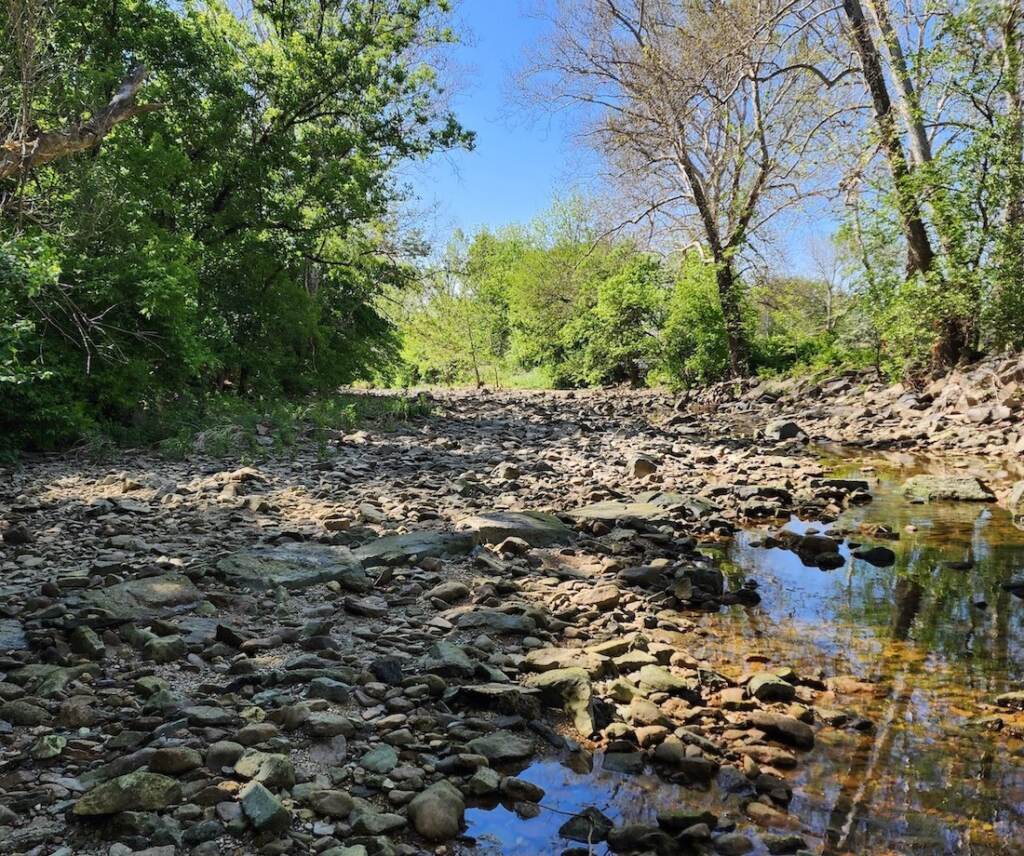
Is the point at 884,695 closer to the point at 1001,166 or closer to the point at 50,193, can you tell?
the point at 50,193

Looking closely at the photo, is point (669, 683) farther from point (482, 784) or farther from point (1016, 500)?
point (1016, 500)

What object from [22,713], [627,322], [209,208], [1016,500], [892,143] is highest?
[892,143]

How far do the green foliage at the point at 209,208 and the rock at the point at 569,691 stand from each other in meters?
6.05

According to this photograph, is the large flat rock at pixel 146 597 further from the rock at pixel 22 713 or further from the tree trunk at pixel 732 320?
the tree trunk at pixel 732 320

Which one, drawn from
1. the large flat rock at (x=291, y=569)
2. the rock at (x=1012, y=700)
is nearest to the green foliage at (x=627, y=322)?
the large flat rock at (x=291, y=569)

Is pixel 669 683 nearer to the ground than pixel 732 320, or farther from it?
nearer to the ground

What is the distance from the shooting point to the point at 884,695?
3721 millimetres

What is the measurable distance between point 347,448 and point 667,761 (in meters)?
8.61

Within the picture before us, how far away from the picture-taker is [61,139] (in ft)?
22.1

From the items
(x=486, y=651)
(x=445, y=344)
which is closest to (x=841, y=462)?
(x=486, y=651)

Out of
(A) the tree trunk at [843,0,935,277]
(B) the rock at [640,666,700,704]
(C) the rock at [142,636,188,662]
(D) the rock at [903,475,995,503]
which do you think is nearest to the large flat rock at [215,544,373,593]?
(C) the rock at [142,636,188,662]

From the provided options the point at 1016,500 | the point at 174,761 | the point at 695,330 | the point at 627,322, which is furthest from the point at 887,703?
the point at 627,322

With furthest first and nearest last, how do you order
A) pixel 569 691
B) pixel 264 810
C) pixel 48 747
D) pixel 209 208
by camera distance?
pixel 209 208 < pixel 569 691 < pixel 48 747 < pixel 264 810

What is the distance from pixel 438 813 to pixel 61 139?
6897mm
